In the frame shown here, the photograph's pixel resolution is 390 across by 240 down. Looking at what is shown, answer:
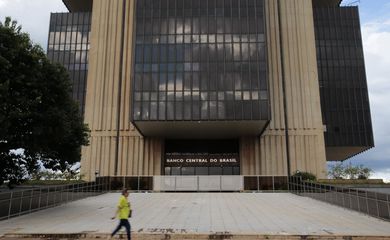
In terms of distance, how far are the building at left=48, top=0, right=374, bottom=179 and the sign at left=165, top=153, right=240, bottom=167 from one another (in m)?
0.14

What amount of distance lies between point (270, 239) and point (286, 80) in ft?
125

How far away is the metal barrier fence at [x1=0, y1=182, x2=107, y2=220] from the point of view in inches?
655

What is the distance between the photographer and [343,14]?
2291 inches

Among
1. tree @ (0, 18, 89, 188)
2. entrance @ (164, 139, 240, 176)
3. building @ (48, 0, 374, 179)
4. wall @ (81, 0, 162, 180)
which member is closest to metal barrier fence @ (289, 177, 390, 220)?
building @ (48, 0, 374, 179)

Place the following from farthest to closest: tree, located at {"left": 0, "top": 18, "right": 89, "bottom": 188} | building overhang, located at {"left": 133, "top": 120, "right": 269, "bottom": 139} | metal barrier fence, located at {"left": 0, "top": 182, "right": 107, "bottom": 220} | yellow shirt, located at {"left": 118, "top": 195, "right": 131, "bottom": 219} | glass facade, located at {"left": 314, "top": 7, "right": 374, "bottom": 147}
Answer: glass facade, located at {"left": 314, "top": 7, "right": 374, "bottom": 147}
building overhang, located at {"left": 133, "top": 120, "right": 269, "bottom": 139}
tree, located at {"left": 0, "top": 18, "right": 89, "bottom": 188}
metal barrier fence, located at {"left": 0, "top": 182, "right": 107, "bottom": 220}
yellow shirt, located at {"left": 118, "top": 195, "right": 131, "bottom": 219}

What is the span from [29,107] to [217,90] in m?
26.4

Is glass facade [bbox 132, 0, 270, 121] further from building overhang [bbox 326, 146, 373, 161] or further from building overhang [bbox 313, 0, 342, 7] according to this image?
building overhang [bbox 313, 0, 342, 7]

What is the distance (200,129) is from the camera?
44.8 metres

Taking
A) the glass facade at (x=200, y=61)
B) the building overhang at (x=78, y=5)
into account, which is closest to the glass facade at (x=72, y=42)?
the building overhang at (x=78, y=5)

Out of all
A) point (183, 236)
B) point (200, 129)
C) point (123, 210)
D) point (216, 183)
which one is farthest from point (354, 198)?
point (200, 129)

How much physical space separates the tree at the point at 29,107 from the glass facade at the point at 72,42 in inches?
1487

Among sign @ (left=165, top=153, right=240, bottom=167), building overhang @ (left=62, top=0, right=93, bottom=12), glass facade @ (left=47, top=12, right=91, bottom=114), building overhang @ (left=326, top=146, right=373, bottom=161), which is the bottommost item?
sign @ (left=165, top=153, right=240, bottom=167)

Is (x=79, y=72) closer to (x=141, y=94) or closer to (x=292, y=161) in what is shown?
(x=141, y=94)

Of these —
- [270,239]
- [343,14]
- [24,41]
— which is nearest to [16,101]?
[24,41]
